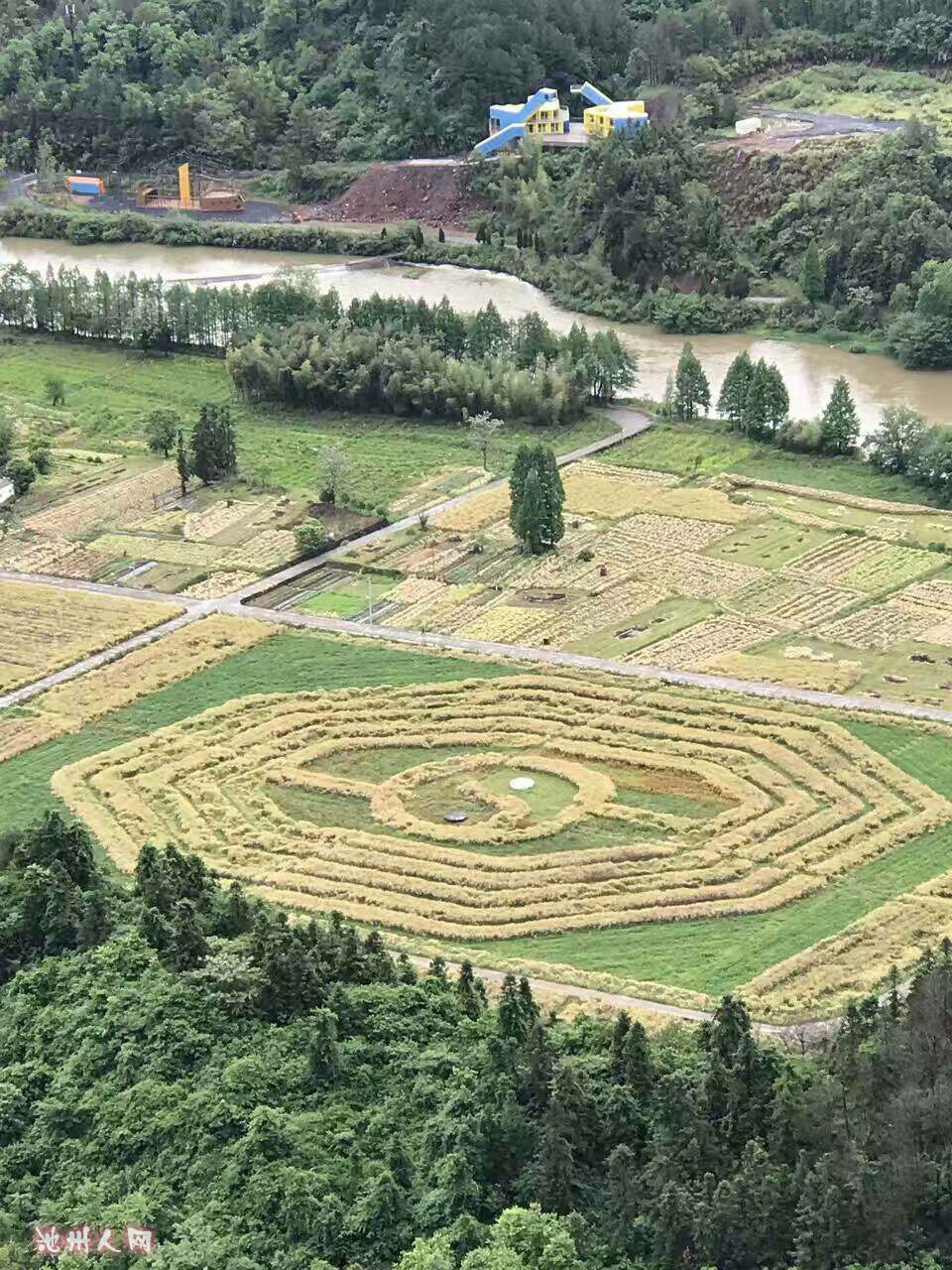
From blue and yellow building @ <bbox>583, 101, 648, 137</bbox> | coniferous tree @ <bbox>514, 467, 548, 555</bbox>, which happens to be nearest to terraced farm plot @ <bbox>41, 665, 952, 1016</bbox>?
coniferous tree @ <bbox>514, 467, 548, 555</bbox>

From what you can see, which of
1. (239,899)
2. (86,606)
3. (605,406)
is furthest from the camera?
(605,406)

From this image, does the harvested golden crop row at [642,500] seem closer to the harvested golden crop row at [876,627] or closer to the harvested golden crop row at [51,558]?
the harvested golden crop row at [876,627]

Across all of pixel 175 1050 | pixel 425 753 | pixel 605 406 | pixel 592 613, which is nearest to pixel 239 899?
pixel 175 1050

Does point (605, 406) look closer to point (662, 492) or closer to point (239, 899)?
point (662, 492)

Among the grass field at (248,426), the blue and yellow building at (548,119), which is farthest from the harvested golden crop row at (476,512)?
the blue and yellow building at (548,119)

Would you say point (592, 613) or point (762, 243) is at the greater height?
point (762, 243)

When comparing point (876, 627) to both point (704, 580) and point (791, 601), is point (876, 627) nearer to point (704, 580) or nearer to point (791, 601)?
point (791, 601)

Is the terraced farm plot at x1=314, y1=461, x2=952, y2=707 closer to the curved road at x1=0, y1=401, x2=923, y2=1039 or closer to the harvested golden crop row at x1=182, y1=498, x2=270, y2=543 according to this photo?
the curved road at x1=0, y1=401, x2=923, y2=1039
